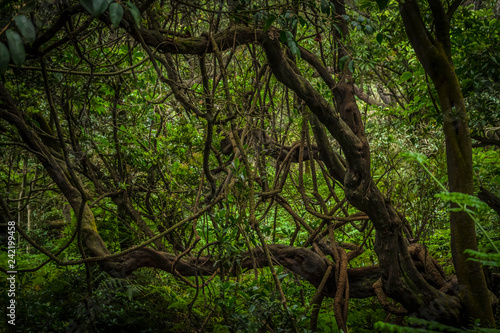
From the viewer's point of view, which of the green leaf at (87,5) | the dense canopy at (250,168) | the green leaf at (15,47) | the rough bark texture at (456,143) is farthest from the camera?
the rough bark texture at (456,143)

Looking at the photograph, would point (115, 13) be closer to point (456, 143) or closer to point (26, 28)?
point (26, 28)

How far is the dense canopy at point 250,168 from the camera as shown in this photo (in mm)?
2645

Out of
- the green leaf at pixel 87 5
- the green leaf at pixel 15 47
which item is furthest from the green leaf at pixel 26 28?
the green leaf at pixel 87 5

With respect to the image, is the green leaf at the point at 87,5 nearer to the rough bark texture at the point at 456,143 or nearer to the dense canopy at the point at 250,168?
the dense canopy at the point at 250,168

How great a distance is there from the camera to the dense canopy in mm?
2645

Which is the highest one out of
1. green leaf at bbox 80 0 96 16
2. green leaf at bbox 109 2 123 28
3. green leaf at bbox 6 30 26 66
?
green leaf at bbox 80 0 96 16

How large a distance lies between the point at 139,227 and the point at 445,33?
3.45 m

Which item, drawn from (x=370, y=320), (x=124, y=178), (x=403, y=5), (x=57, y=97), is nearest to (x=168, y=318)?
(x=124, y=178)

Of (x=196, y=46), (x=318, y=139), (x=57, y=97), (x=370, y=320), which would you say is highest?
(x=57, y=97)

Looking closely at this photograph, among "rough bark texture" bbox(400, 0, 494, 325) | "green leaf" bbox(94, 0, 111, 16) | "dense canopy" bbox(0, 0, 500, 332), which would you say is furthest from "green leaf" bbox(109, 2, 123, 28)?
"rough bark texture" bbox(400, 0, 494, 325)

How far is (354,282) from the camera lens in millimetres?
3523

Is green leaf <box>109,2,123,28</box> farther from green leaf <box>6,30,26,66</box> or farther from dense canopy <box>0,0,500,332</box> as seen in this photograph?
dense canopy <box>0,0,500,332</box>

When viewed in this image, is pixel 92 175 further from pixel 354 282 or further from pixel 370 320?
pixel 370 320

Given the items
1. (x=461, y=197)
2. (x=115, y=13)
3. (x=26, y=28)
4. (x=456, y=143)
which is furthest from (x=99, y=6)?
(x=456, y=143)
